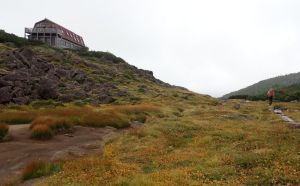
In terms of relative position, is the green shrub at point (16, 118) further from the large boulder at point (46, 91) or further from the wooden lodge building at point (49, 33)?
the wooden lodge building at point (49, 33)

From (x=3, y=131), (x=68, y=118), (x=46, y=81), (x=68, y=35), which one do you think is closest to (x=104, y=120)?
(x=68, y=118)

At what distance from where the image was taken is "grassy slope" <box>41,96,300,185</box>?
1758 centimetres

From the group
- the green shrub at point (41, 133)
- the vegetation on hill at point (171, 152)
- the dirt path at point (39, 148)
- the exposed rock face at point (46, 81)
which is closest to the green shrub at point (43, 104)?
the vegetation on hill at point (171, 152)

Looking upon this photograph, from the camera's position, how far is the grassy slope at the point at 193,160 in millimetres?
17578

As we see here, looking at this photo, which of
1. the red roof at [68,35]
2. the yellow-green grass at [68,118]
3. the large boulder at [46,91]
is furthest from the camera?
the red roof at [68,35]

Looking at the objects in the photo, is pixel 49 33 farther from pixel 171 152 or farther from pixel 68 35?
pixel 171 152

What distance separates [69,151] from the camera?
27.1m

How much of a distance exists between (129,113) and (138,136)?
16.6 metres

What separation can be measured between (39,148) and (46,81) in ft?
119

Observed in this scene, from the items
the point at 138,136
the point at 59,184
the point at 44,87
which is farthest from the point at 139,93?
the point at 59,184

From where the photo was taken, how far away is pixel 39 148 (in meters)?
27.5

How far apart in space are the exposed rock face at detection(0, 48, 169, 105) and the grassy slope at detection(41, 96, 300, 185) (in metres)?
29.9

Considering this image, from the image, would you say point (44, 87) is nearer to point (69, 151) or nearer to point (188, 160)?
point (69, 151)

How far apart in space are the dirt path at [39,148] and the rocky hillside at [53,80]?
2231 centimetres
